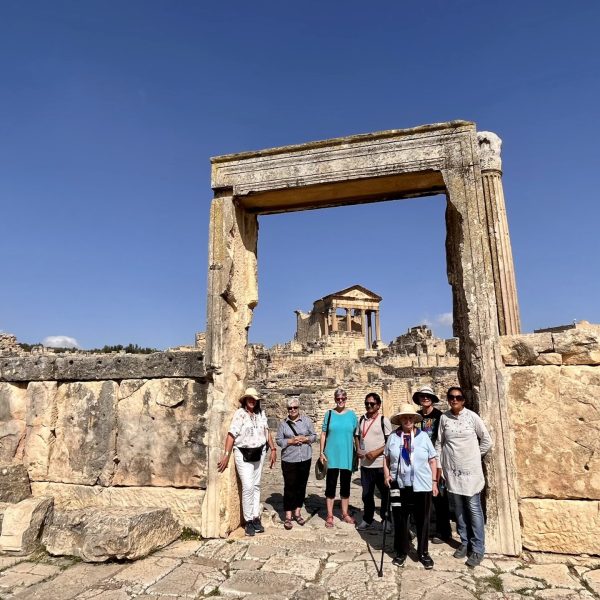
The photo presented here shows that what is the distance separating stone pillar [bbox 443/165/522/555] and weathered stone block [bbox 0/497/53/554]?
441 cm

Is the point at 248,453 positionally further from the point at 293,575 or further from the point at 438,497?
the point at 438,497

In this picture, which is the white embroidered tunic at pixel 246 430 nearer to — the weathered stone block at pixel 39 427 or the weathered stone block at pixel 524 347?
the weathered stone block at pixel 39 427

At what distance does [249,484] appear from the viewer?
16.9 feet

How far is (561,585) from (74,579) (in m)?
3.99

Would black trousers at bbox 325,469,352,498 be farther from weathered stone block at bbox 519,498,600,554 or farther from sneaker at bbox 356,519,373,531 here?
weathered stone block at bbox 519,498,600,554

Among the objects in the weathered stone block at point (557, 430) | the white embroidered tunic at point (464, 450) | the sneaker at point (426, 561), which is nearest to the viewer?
the sneaker at point (426, 561)

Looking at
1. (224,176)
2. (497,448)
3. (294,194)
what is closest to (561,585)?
(497,448)

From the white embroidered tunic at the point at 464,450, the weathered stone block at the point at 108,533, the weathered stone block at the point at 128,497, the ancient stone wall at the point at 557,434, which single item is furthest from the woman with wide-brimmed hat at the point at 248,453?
the ancient stone wall at the point at 557,434

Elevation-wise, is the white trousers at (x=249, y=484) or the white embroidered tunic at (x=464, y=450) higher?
the white embroidered tunic at (x=464, y=450)

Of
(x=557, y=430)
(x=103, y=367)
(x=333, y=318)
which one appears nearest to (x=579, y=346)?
(x=557, y=430)

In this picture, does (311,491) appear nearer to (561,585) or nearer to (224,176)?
(561,585)

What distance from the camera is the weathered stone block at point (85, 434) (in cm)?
543

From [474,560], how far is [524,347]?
2029mm

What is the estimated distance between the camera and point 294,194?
5.76 meters
